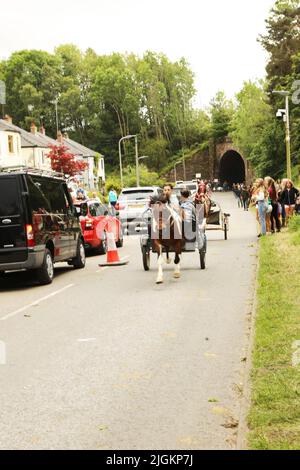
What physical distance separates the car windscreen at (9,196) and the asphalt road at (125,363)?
1.55 metres

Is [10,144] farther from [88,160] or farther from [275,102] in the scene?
[88,160]

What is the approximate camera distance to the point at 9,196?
1468 cm

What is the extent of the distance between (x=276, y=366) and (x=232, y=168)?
11047cm

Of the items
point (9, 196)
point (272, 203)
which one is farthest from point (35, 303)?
point (272, 203)

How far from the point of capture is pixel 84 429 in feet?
18.3

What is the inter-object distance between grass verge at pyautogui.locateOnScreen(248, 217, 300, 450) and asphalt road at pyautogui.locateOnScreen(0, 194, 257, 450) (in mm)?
204

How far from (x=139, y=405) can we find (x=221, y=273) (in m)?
9.43

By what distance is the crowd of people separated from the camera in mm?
23031

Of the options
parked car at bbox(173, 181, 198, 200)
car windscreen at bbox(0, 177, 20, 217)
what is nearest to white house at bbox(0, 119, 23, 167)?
parked car at bbox(173, 181, 198, 200)

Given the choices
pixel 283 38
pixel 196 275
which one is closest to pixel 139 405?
pixel 196 275

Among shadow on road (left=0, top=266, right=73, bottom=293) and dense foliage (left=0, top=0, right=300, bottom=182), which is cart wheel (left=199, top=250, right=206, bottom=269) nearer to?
shadow on road (left=0, top=266, right=73, bottom=293)

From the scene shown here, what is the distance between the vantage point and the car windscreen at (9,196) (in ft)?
48.1

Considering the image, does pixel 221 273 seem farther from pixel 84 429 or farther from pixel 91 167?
pixel 91 167

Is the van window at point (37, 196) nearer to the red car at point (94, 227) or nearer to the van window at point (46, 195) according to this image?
the van window at point (46, 195)
